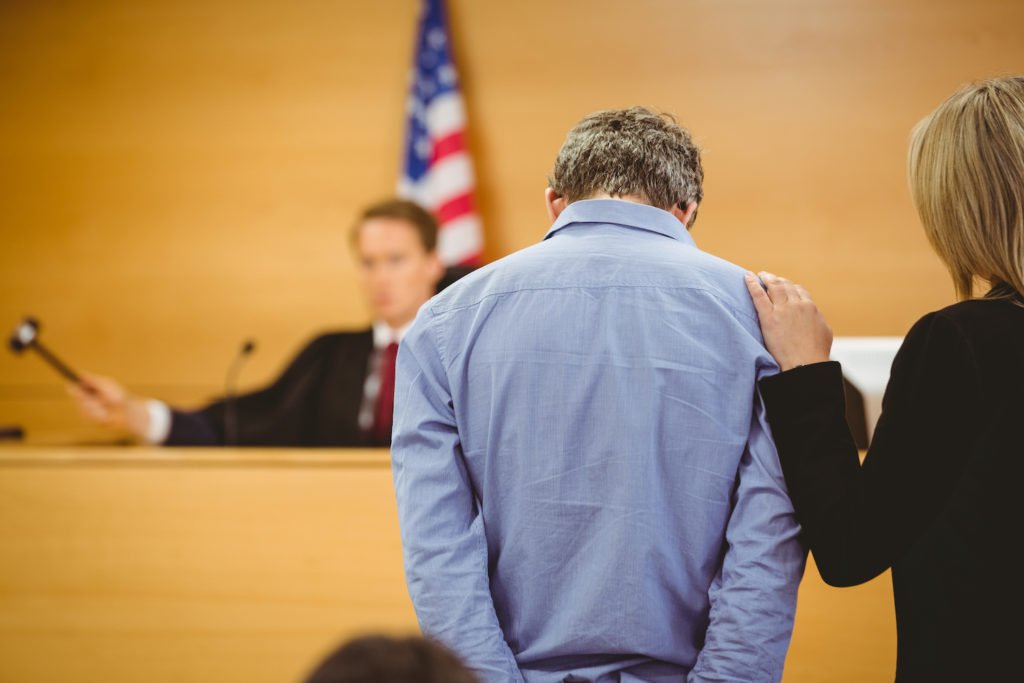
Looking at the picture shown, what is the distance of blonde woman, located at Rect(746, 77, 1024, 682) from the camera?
3.63 feet

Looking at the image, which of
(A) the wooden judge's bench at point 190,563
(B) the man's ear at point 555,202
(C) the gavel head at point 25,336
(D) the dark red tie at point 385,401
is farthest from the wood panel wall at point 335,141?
(B) the man's ear at point 555,202

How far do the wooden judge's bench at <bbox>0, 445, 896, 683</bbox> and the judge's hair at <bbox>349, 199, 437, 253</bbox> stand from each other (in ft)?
3.71

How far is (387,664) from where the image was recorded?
582 mm

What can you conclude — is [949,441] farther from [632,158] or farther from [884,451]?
[632,158]

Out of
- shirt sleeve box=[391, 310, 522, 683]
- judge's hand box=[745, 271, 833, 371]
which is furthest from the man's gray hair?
shirt sleeve box=[391, 310, 522, 683]

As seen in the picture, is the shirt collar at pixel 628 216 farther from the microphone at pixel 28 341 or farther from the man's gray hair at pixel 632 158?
the microphone at pixel 28 341

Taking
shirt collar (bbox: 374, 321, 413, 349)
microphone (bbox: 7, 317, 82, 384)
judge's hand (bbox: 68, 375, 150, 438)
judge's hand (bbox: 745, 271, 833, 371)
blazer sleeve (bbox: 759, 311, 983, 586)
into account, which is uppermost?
judge's hand (bbox: 745, 271, 833, 371)

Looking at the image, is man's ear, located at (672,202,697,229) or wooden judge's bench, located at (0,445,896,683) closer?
man's ear, located at (672,202,697,229)

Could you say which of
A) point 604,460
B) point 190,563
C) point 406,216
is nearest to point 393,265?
point 406,216

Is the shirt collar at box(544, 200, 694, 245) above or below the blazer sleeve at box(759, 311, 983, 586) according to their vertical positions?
above

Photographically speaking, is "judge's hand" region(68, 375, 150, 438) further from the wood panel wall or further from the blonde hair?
the blonde hair

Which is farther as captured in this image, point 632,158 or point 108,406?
point 108,406

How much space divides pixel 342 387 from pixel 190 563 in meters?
1.28

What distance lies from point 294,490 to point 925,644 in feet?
4.79
